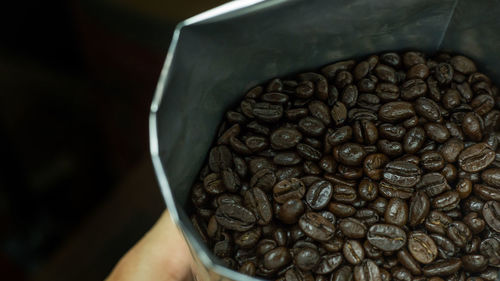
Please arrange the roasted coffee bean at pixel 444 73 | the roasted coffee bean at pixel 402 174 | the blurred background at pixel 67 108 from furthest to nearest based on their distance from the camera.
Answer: the blurred background at pixel 67 108 < the roasted coffee bean at pixel 444 73 < the roasted coffee bean at pixel 402 174

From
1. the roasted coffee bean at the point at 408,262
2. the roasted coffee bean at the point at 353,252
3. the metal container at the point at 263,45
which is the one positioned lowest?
the roasted coffee bean at the point at 408,262

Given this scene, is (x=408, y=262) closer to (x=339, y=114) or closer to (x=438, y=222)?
(x=438, y=222)

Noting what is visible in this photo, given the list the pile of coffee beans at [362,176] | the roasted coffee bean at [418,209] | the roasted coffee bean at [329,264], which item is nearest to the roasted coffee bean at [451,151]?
the pile of coffee beans at [362,176]

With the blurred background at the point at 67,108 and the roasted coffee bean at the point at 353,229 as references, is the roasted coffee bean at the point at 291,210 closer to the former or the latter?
the roasted coffee bean at the point at 353,229

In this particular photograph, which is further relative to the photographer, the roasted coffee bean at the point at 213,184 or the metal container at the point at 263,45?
the roasted coffee bean at the point at 213,184

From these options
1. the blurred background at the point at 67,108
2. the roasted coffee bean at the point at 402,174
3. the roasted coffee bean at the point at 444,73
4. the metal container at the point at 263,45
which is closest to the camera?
the metal container at the point at 263,45

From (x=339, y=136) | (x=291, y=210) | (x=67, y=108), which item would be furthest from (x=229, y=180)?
(x=67, y=108)

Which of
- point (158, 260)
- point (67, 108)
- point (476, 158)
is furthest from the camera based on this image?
point (67, 108)

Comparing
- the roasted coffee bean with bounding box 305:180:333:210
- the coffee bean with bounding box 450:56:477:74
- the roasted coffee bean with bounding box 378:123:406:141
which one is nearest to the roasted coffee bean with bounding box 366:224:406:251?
the roasted coffee bean with bounding box 305:180:333:210
